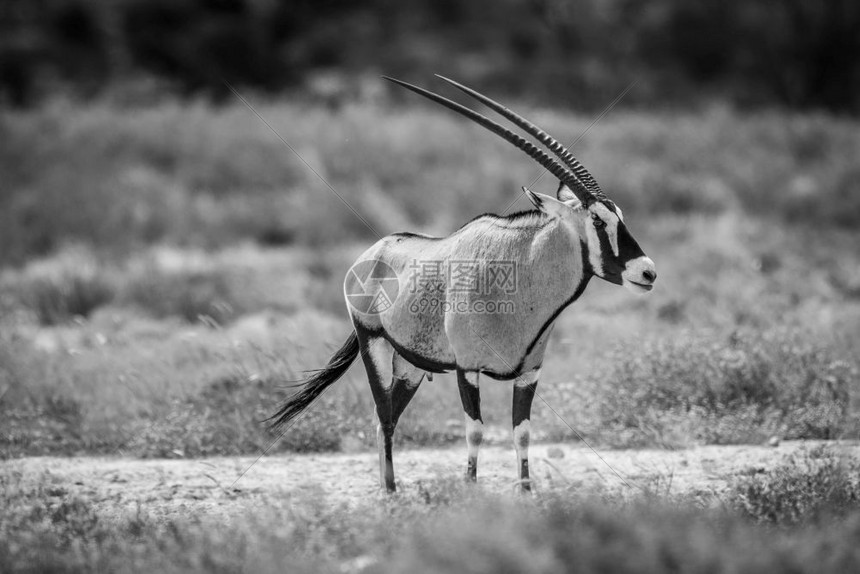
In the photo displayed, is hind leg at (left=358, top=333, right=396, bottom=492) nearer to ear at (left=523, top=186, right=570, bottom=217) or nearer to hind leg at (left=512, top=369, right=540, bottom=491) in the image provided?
hind leg at (left=512, top=369, right=540, bottom=491)

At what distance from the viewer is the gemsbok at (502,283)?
6.27m

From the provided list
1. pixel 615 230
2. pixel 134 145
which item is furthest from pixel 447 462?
pixel 134 145

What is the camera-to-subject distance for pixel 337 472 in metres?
8.26

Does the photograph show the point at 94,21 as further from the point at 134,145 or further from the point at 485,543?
the point at 485,543

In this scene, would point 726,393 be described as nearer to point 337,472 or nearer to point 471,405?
point 337,472

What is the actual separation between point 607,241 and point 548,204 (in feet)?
1.36

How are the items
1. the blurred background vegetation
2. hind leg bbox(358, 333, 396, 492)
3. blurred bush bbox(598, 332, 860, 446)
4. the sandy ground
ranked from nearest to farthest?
hind leg bbox(358, 333, 396, 492), the sandy ground, blurred bush bbox(598, 332, 860, 446), the blurred background vegetation

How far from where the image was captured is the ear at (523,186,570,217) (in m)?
6.25

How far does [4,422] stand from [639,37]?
992 inches
